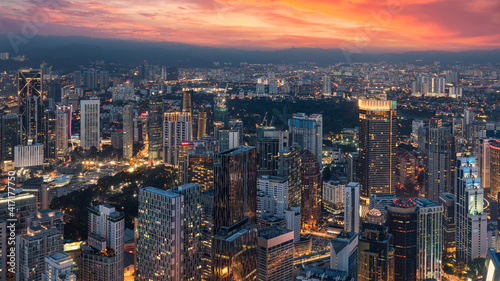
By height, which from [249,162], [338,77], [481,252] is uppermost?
[338,77]

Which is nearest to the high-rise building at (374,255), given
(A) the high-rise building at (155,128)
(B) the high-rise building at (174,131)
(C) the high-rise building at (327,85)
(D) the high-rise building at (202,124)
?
(C) the high-rise building at (327,85)

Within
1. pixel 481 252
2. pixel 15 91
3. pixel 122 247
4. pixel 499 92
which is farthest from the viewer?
pixel 15 91

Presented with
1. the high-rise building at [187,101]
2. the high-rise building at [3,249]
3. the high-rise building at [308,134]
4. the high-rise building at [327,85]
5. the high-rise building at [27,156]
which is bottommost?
the high-rise building at [3,249]

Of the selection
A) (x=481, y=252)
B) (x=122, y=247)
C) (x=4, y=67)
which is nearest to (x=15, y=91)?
(x=4, y=67)

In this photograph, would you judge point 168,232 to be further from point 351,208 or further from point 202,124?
point 202,124

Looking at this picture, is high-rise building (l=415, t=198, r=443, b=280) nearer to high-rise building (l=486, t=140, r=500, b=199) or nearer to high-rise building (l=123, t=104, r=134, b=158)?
high-rise building (l=486, t=140, r=500, b=199)

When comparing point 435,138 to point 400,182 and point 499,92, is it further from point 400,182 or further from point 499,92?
point 499,92

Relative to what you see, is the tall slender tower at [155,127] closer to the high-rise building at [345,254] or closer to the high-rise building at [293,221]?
the high-rise building at [293,221]
